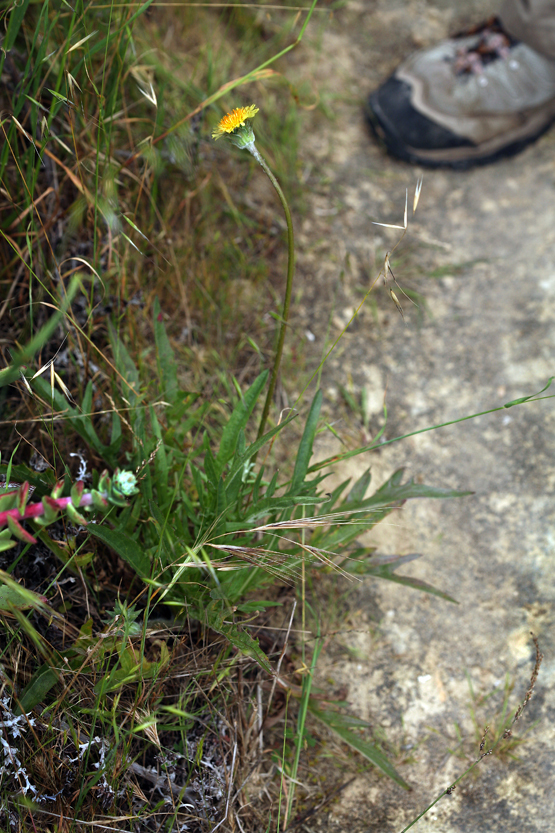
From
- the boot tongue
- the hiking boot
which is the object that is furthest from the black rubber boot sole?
the boot tongue

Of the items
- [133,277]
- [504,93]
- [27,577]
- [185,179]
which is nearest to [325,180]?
[185,179]

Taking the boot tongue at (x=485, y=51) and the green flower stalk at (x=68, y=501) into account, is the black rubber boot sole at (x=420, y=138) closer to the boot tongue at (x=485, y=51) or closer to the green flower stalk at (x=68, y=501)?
the boot tongue at (x=485, y=51)

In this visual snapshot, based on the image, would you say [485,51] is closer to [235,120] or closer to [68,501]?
[235,120]

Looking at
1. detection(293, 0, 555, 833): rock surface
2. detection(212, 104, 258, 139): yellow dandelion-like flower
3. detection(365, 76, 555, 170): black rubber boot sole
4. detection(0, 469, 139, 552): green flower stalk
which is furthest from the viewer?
detection(365, 76, 555, 170): black rubber boot sole

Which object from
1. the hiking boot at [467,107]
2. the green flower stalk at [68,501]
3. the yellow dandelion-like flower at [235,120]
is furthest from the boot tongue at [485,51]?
the green flower stalk at [68,501]

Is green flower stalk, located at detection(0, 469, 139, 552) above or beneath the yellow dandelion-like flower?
beneath

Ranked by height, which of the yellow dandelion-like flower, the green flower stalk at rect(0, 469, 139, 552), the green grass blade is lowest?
the green grass blade

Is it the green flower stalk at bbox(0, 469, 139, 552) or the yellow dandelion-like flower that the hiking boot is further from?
the green flower stalk at bbox(0, 469, 139, 552)

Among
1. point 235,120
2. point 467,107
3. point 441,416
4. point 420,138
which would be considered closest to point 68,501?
point 235,120
